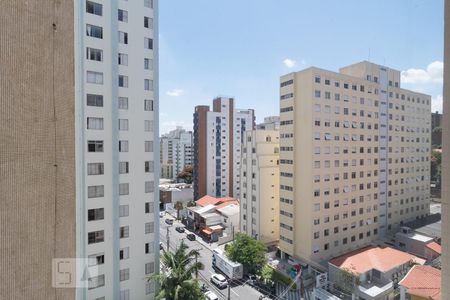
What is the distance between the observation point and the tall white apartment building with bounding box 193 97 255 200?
50.7m

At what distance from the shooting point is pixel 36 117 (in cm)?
429

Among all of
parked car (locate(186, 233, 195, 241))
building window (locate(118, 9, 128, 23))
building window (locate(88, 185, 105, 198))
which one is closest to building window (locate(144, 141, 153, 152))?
building window (locate(88, 185, 105, 198))

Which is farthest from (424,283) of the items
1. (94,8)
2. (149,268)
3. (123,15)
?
(94,8)

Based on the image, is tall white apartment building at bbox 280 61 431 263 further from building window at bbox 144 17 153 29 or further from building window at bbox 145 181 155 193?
building window at bbox 144 17 153 29

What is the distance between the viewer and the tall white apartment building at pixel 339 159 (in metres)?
25.4

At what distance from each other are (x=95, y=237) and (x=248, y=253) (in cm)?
1420

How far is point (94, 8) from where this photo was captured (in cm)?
1518

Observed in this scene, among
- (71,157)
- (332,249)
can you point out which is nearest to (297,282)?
(332,249)

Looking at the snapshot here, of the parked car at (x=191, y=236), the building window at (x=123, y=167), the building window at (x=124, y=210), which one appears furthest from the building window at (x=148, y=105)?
the parked car at (x=191, y=236)

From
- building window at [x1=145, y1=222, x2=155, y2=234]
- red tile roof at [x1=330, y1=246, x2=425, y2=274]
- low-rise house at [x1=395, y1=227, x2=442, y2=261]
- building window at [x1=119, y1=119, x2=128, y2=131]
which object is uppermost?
building window at [x1=119, y1=119, x2=128, y2=131]

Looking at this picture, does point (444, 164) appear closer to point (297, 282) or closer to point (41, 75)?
point (41, 75)

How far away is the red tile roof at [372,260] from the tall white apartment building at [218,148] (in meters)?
29.4

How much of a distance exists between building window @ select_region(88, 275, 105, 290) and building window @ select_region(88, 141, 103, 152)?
7.61m

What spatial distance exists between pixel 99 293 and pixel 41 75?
15.3 m
